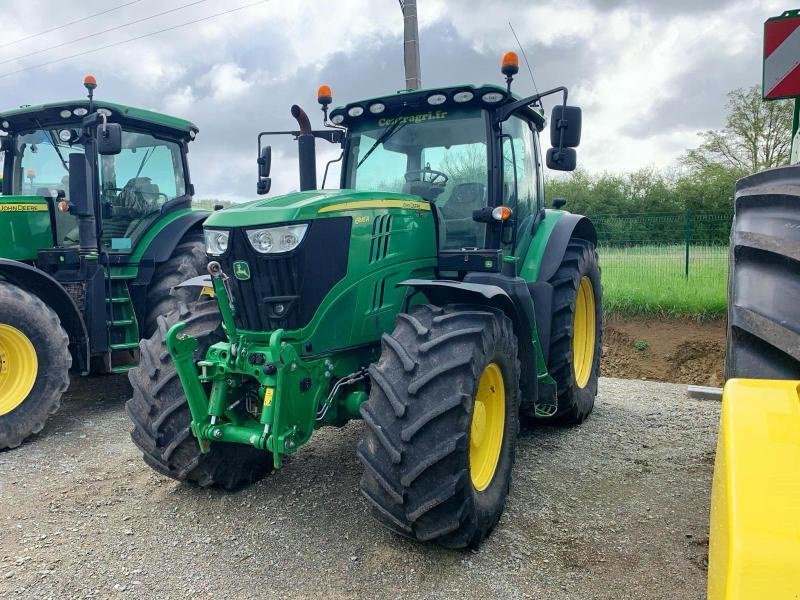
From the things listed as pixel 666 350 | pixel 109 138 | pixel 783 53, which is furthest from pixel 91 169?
pixel 666 350

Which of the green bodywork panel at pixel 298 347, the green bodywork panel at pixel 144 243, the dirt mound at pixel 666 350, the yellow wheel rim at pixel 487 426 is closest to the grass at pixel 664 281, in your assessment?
the dirt mound at pixel 666 350

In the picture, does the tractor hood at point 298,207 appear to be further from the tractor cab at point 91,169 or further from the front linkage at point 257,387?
the tractor cab at point 91,169

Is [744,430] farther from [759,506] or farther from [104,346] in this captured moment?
[104,346]

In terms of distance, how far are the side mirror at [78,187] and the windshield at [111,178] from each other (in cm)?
25

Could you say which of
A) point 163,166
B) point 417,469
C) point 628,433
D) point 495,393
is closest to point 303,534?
point 417,469

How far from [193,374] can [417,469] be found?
1248 millimetres

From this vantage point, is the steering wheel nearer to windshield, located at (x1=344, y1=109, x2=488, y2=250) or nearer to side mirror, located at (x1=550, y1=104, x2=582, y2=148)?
windshield, located at (x1=344, y1=109, x2=488, y2=250)

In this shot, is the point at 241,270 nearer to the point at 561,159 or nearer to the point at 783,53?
the point at 561,159

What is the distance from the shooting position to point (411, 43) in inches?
367

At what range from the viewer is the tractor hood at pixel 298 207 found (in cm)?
313

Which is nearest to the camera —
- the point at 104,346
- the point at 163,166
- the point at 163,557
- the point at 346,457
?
the point at 163,557

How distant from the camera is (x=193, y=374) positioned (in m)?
3.23

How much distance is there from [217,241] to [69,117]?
3.56m

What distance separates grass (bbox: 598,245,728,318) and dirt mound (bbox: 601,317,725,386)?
0.22m
